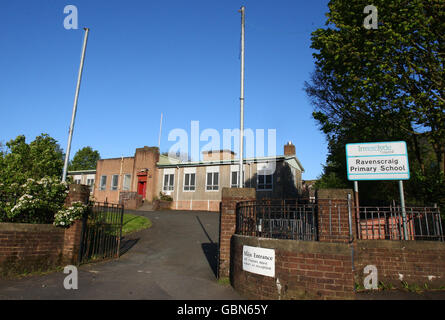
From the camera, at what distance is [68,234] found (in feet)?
30.7

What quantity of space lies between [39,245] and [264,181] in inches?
772

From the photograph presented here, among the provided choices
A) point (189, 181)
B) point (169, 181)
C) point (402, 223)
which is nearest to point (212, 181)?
point (189, 181)

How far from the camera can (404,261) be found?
7.50m

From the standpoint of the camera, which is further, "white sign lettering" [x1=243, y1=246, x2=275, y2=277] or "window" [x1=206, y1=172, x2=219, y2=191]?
"window" [x1=206, y1=172, x2=219, y2=191]

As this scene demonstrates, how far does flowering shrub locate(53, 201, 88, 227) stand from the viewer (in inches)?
360

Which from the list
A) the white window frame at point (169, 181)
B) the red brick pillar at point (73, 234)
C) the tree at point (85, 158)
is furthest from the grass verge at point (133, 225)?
the tree at point (85, 158)

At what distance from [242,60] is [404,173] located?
22.0ft

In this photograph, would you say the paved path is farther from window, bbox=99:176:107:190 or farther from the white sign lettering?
window, bbox=99:176:107:190

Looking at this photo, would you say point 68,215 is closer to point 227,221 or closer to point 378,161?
point 227,221

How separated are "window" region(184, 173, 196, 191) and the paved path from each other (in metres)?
15.0

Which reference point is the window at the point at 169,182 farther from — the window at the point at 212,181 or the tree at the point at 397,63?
the tree at the point at 397,63

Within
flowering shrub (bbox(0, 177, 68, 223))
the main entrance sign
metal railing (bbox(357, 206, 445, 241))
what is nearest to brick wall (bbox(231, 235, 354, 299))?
metal railing (bbox(357, 206, 445, 241))
